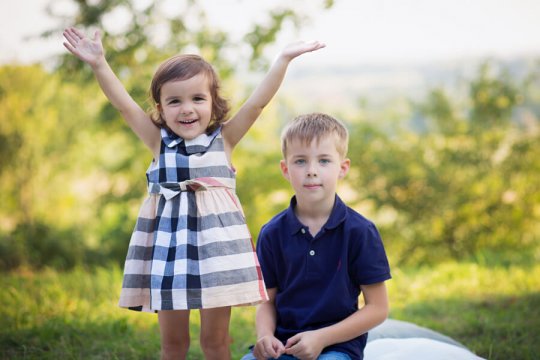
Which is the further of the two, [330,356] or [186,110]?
[186,110]

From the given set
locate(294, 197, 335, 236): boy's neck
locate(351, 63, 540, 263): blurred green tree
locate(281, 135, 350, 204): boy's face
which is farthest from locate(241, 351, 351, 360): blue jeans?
locate(351, 63, 540, 263): blurred green tree

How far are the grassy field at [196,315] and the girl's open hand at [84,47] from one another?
56.0 inches

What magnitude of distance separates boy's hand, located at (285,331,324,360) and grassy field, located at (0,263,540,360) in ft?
3.60

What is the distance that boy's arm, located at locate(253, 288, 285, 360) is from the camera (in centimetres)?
210

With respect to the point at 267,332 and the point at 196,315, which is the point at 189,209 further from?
the point at 196,315

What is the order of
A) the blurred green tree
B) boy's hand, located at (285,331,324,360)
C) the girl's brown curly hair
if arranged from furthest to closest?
the blurred green tree, the girl's brown curly hair, boy's hand, located at (285,331,324,360)

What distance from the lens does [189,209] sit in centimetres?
234

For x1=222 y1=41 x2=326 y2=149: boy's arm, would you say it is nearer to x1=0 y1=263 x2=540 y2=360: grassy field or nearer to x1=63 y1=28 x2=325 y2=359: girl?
x1=63 y1=28 x2=325 y2=359: girl

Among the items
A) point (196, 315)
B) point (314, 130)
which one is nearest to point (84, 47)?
point (314, 130)

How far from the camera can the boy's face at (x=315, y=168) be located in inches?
87.2

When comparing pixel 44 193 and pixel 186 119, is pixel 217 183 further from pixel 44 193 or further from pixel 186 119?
pixel 44 193

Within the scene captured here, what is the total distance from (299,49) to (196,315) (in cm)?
218

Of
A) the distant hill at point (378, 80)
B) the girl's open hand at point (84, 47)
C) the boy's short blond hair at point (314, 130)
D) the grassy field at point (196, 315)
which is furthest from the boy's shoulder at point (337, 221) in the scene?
the distant hill at point (378, 80)

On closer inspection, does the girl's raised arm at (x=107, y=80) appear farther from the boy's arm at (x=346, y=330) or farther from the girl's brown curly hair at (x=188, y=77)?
the boy's arm at (x=346, y=330)
